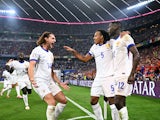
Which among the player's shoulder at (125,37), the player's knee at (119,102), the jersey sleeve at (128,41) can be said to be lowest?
the player's knee at (119,102)

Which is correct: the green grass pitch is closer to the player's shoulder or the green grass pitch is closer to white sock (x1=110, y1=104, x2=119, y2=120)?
white sock (x1=110, y1=104, x2=119, y2=120)

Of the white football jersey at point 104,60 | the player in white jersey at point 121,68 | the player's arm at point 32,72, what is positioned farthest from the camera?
the white football jersey at point 104,60

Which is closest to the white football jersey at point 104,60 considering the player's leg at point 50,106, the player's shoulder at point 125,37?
the player's shoulder at point 125,37

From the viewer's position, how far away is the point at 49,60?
6281 millimetres

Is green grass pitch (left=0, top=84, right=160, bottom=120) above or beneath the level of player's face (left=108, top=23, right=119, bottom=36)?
beneath

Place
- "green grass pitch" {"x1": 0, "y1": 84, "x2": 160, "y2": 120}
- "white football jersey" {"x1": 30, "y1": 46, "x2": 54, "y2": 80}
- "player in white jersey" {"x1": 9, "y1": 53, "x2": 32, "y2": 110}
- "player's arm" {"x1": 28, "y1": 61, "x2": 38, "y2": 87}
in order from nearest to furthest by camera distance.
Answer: "player's arm" {"x1": 28, "y1": 61, "x2": 38, "y2": 87}
"white football jersey" {"x1": 30, "y1": 46, "x2": 54, "y2": 80}
"green grass pitch" {"x1": 0, "y1": 84, "x2": 160, "y2": 120}
"player in white jersey" {"x1": 9, "y1": 53, "x2": 32, "y2": 110}

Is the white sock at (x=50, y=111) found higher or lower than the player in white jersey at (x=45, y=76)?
lower

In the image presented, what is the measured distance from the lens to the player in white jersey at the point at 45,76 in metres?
5.94

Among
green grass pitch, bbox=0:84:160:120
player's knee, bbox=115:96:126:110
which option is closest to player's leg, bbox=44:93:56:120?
player's knee, bbox=115:96:126:110

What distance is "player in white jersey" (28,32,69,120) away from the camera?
A: 5941 millimetres

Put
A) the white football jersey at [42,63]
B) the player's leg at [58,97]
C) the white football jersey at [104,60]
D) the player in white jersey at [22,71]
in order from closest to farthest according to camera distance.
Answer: the white football jersey at [104,60], the white football jersey at [42,63], the player's leg at [58,97], the player in white jersey at [22,71]

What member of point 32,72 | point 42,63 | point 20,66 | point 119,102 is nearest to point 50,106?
point 32,72

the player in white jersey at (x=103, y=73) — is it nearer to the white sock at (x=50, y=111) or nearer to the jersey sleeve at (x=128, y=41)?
the jersey sleeve at (x=128, y=41)

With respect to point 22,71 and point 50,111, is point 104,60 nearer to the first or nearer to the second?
point 50,111
